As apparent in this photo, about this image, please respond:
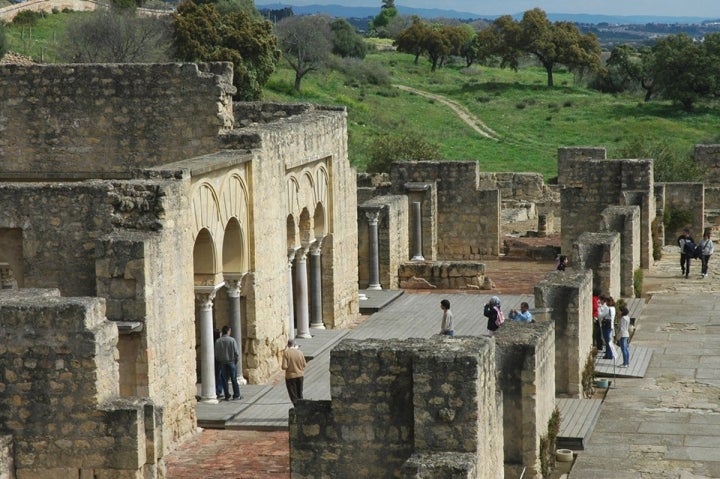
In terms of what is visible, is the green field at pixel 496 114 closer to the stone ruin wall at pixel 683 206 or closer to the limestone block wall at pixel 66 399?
the stone ruin wall at pixel 683 206

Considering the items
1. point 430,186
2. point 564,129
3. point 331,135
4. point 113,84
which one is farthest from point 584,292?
point 564,129

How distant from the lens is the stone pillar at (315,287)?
26.0m

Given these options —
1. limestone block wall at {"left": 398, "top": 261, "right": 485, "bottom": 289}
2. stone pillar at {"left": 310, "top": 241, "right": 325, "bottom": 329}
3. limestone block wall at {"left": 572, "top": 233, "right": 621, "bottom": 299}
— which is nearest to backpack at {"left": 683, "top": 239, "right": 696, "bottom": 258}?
limestone block wall at {"left": 398, "top": 261, "right": 485, "bottom": 289}

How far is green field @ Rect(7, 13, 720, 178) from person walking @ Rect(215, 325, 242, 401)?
3369cm

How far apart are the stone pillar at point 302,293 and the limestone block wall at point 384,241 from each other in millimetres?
5332

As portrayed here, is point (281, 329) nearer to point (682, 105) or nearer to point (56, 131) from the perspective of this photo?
point (56, 131)

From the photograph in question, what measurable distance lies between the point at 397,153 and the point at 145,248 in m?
31.3

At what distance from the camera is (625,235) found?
1167 inches

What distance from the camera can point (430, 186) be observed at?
114ft

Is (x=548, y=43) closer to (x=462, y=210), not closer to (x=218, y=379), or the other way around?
(x=462, y=210)

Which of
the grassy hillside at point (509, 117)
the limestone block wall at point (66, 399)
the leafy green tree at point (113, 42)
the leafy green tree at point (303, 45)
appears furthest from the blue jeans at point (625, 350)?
the leafy green tree at point (303, 45)

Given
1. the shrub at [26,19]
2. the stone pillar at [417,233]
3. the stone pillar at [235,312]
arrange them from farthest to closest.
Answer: the shrub at [26,19] → the stone pillar at [417,233] → the stone pillar at [235,312]

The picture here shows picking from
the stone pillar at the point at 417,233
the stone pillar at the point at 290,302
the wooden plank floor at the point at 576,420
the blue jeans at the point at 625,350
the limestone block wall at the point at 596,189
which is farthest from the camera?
the stone pillar at the point at 417,233

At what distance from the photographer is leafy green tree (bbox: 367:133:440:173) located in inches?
1866
